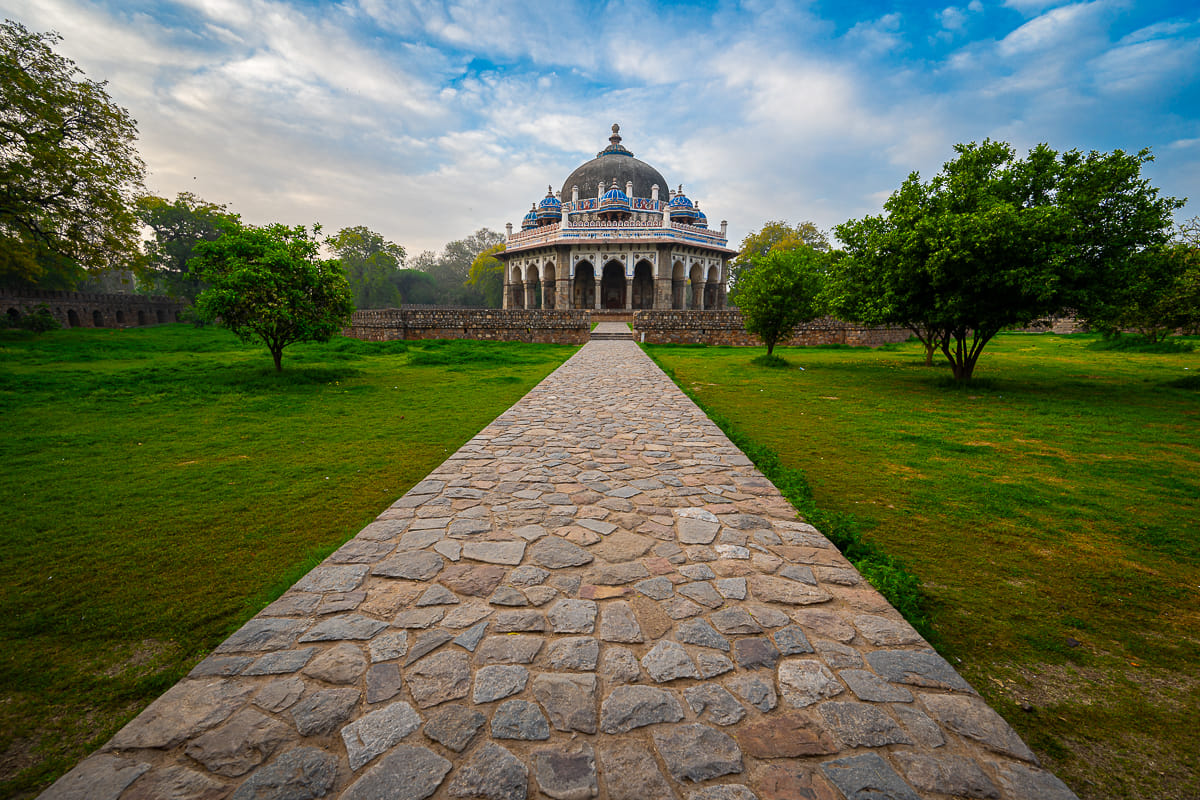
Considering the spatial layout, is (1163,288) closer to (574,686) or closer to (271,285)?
(574,686)

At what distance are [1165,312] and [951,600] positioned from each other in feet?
41.5

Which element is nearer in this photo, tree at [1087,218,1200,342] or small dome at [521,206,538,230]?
tree at [1087,218,1200,342]

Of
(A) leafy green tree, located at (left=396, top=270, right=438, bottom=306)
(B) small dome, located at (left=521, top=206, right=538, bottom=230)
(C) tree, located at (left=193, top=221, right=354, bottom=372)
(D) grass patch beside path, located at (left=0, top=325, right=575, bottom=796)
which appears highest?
(B) small dome, located at (left=521, top=206, right=538, bottom=230)

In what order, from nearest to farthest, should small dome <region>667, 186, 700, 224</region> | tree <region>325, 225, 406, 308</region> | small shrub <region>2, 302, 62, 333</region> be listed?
small shrub <region>2, 302, 62, 333</region>
small dome <region>667, 186, 700, 224</region>
tree <region>325, 225, 406, 308</region>

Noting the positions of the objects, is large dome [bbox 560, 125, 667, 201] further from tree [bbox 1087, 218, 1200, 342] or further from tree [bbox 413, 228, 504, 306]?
tree [bbox 1087, 218, 1200, 342]

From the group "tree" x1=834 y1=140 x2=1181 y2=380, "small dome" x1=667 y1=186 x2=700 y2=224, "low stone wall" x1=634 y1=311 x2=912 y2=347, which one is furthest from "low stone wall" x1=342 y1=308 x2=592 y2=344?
A: "small dome" x1=667 y1=186 x2=700 y2=224

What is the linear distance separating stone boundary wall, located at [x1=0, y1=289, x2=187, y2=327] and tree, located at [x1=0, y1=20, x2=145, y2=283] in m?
11.4

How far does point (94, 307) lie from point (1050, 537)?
132ft

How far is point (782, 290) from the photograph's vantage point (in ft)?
44.7

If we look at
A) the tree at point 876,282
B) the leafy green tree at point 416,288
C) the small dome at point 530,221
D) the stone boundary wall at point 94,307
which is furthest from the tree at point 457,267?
the tree at point 876,282

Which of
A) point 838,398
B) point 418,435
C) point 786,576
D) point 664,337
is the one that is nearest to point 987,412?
point 838,398

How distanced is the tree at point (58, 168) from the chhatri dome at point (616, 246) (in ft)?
72.0

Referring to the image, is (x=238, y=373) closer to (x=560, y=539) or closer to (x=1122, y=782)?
(x=560, y=539)

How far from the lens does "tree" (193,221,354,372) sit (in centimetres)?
939
